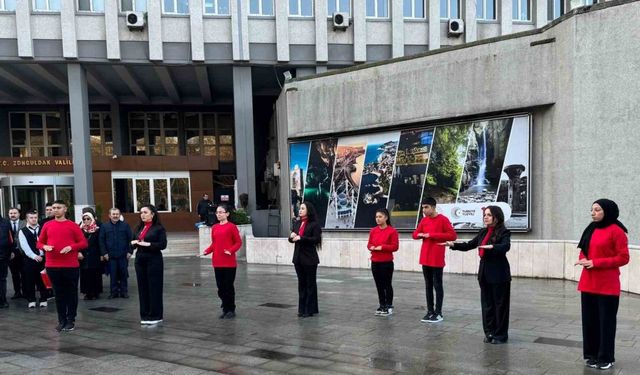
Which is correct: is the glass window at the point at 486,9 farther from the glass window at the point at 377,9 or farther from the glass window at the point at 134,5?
the glass window at the point at 134,5

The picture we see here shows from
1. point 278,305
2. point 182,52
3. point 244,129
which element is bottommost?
point 278,305

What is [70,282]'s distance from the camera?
680 cm

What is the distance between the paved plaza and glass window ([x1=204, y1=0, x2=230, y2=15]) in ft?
47.8

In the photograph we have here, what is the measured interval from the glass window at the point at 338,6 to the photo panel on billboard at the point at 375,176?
9.05m

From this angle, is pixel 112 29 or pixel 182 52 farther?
pixel 182 52

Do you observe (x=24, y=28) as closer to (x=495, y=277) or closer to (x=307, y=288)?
(x=307, y=288)

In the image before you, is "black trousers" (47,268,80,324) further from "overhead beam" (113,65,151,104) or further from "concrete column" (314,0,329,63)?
"overhead beam" (113,65,151,104)

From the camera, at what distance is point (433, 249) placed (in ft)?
22.2

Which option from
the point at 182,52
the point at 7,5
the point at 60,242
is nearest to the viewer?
the point at 60,242

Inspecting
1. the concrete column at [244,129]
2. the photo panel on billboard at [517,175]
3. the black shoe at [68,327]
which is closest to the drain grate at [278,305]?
the black shoe at [68,327]

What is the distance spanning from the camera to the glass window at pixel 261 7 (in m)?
20.5

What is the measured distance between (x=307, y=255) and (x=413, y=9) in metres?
17.1

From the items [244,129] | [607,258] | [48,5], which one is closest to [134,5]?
[48,5]

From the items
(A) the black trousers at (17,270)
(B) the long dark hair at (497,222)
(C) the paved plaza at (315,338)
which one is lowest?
(C) the paved plaza at (315,338)
